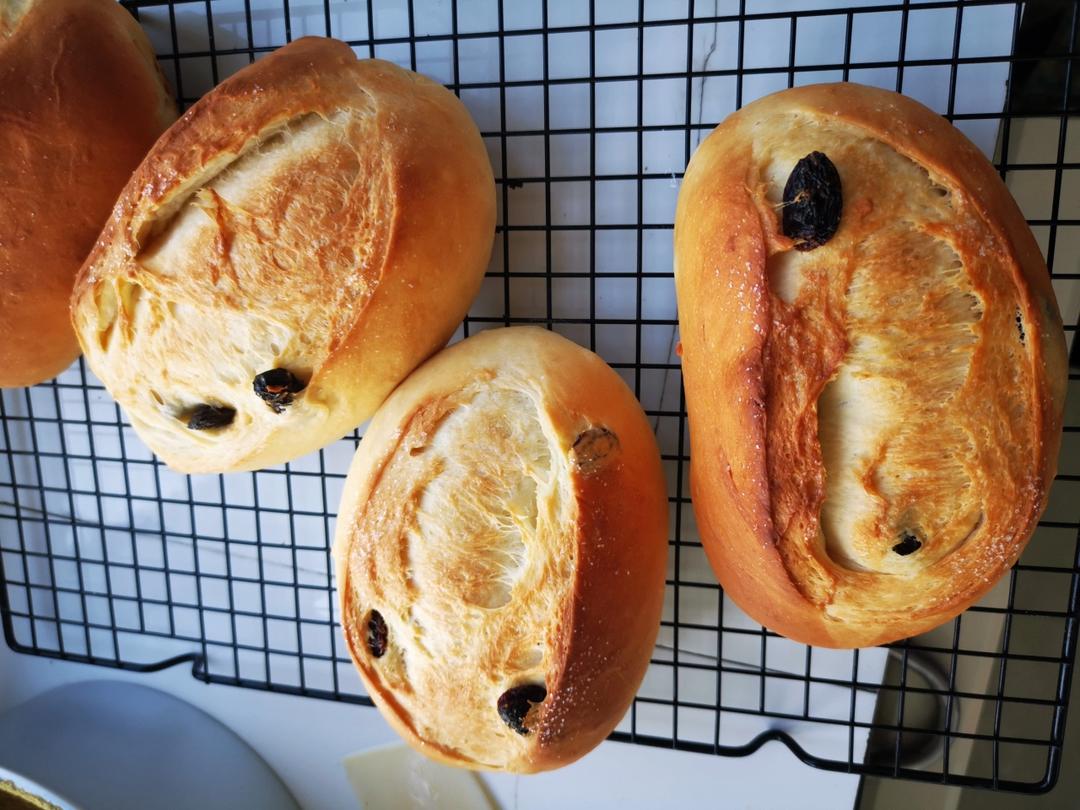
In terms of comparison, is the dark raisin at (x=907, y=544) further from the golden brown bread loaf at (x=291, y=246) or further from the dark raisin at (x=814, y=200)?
the golden brown bread loaf at (x=291, y=246)

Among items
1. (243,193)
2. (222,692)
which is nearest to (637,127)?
(243,193)

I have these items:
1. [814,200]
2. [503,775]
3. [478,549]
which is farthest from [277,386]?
[503,775]

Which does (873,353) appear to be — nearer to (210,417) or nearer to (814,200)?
(814,200)

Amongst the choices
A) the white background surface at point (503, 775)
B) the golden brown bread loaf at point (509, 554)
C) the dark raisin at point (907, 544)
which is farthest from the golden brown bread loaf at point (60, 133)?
the dark raisin at point (907, 544)

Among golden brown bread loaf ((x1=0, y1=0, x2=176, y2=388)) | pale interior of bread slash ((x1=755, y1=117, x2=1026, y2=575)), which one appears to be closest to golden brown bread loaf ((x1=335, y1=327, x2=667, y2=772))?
pale interior of bread slash ((x1=755, y1=117, x2=1026, y2=575))

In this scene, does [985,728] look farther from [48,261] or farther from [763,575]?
[48,261]
